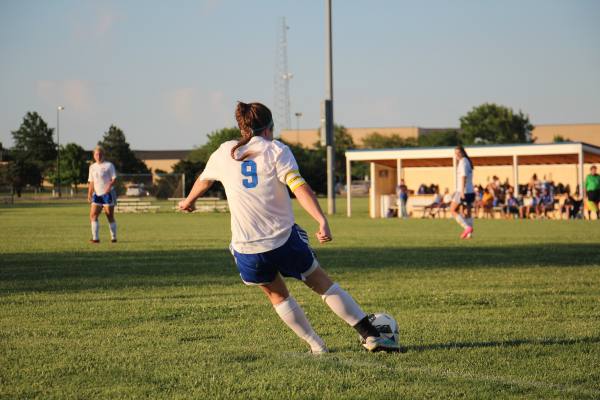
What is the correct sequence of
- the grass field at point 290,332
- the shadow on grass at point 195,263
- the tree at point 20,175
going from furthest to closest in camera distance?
the tree at point 20,175 → the shadow on grass at point 195,263 → the grass field at point 290,332

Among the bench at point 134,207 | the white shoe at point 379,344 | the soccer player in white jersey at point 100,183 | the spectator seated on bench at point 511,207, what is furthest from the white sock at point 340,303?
the bench at point 134,207

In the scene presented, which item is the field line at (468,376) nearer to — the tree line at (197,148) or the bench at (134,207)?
the bench at (134,207)

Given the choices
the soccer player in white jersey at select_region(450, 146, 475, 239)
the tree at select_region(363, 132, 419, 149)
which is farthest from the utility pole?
the tree at select_region(363, 132, 419, 149)

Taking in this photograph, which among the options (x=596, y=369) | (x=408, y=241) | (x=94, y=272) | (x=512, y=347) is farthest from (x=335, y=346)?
(x=408, y=241)

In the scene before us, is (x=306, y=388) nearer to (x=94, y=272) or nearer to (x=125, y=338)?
(x=125, y=338)

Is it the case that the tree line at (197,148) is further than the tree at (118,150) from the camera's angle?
No

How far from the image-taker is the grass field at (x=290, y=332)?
18.7 ft

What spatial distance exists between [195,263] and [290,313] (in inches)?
Result: 342

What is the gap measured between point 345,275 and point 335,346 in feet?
19.1

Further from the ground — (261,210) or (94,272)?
(261,210)

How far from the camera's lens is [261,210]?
6312 mm

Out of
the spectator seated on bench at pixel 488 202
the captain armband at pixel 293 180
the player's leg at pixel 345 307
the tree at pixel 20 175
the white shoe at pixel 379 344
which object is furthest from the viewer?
the tree at pixel 20 175

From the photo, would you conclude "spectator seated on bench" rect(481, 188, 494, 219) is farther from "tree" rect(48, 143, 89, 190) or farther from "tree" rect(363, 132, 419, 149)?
"tree" rect(363, 132, 419, 149)

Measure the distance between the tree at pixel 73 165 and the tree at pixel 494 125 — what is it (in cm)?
Result: 4932
